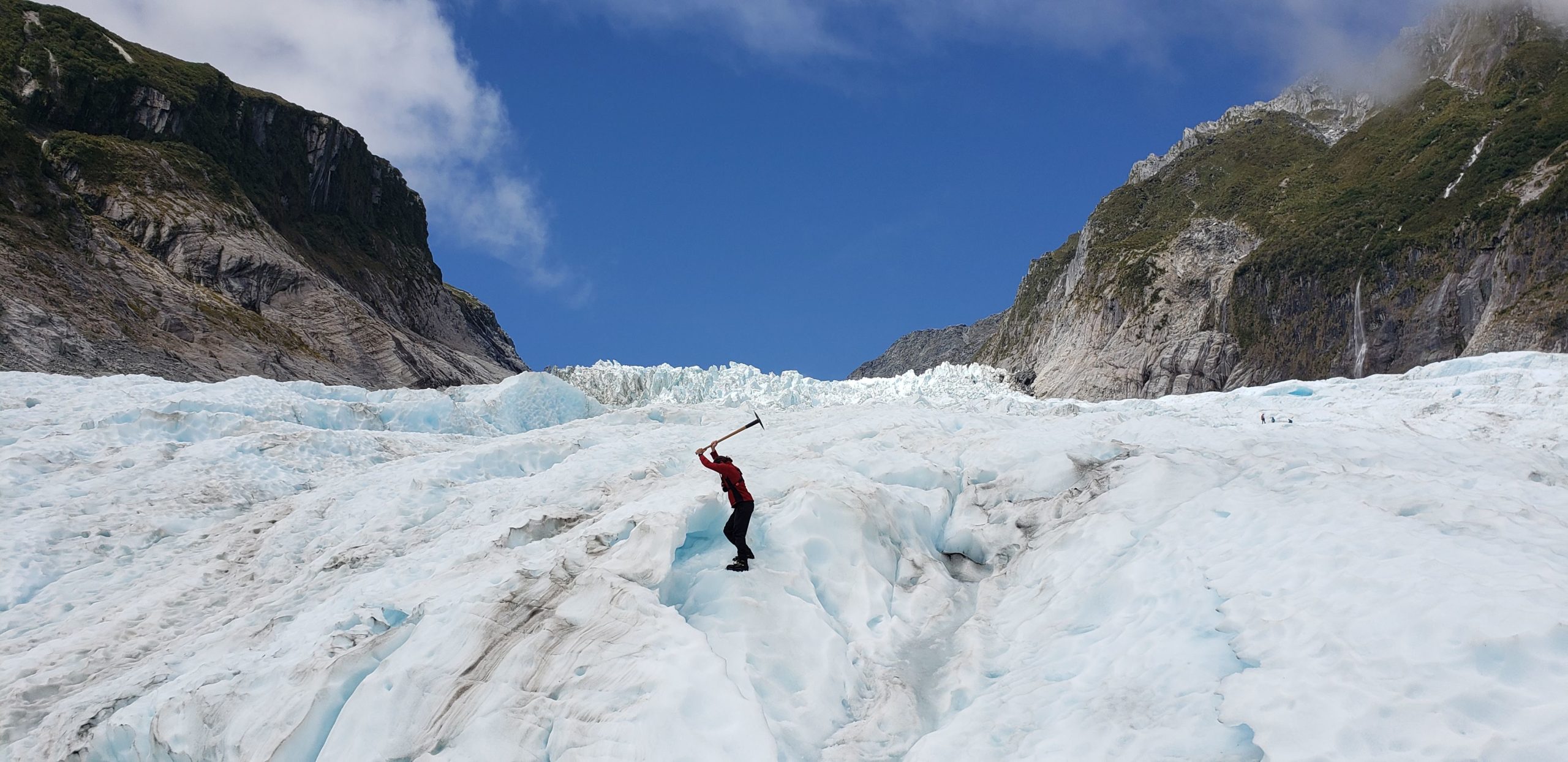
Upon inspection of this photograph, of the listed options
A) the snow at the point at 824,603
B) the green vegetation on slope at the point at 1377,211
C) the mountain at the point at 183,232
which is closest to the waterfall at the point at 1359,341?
the green vegetation on slope at the point at 1377,211

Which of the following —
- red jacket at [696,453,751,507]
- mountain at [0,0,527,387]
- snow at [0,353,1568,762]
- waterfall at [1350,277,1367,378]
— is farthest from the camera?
waterfall at [1350,277,1367,378]

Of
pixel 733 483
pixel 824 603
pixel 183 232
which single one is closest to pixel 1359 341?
pixel 824 603

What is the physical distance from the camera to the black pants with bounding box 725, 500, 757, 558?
946 centimetres

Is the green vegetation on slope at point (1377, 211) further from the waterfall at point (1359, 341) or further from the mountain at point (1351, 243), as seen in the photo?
the waterfall at point (1359, 341)

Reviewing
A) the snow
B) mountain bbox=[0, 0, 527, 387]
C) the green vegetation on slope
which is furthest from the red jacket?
the green vegetation on slope

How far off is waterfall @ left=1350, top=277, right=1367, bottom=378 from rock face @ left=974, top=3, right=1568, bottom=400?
0.14 m

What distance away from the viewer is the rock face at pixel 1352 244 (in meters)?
65.4

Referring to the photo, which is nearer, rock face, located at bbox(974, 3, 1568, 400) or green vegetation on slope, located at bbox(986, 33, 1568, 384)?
rock face, located at bbox(974, 3, 1568, 400)

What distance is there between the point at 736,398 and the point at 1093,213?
96711 mm

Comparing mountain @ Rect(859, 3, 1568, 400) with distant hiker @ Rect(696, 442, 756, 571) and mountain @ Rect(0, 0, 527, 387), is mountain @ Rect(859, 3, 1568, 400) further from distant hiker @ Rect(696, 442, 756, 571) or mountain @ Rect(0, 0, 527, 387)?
mountain @ Rect(0, 0, 527, 387)

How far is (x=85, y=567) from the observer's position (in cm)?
1280

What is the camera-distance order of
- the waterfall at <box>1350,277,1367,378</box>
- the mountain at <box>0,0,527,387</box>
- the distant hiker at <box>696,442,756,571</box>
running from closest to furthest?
the distant hiker at <box>696,442,756,571</box>
the mountain at <box>0,0,527,387</box>
the waterfall at <box>1350,277,1367,378</box>

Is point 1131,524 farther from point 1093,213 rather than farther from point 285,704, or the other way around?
point 1093,213

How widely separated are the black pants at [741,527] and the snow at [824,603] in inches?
9.5
